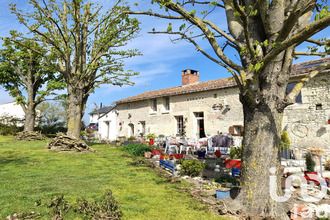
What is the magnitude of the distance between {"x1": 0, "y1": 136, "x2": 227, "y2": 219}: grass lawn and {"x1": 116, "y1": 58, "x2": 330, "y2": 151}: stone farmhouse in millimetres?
3051

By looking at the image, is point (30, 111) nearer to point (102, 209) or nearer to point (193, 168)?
point (193, 168)

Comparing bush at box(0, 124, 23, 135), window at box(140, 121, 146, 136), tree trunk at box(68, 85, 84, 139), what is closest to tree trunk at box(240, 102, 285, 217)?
tree trunk at box(68, 85, 84, 139)

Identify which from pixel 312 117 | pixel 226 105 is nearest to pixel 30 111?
pixel 226 105

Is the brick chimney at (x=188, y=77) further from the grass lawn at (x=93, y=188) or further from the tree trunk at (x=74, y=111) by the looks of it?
the grass lawn at (x=93, y=188)

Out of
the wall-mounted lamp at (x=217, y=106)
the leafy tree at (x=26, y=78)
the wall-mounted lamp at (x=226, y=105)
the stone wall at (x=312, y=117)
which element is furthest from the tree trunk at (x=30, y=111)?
the stone wall at (x=312, y=117)

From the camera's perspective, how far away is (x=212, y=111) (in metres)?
15.1

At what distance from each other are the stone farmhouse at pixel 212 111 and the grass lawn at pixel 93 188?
305 cm

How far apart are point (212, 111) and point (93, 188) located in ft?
36.1

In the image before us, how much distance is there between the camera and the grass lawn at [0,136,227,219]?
400cm

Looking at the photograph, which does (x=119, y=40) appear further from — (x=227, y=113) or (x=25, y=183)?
(x=25, y=183)

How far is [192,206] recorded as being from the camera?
443 centimetres

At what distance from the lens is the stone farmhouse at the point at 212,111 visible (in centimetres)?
1088

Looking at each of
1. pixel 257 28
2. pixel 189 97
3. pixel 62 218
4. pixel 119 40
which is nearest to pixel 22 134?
pixel 119 40

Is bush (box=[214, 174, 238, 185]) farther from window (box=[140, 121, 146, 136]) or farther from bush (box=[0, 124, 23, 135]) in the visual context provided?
bush (box=[0, 124, 23, 135])
